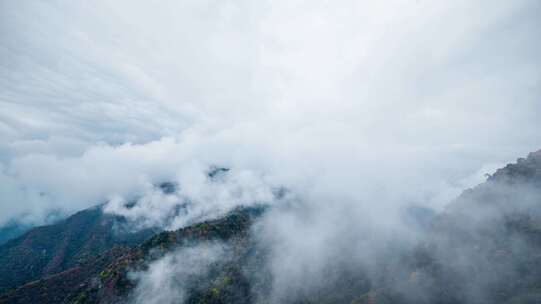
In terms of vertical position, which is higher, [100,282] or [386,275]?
[100,282]

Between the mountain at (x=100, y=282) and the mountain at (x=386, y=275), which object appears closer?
the mountain at (x=386, y=275)

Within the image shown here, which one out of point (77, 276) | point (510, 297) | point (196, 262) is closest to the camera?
point (510, 297)

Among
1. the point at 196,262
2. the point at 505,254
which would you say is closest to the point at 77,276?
the point at 196,262

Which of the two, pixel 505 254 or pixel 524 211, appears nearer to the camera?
pixel 505 254

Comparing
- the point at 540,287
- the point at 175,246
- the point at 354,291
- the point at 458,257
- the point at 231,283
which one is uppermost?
the point at 540,287

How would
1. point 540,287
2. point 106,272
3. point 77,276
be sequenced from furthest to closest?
point 77,276 < point 106,272 < point 540,287

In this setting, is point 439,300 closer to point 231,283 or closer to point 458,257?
point 458,257

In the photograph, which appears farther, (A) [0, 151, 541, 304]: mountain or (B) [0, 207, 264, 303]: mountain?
(B) [0, 207, 264, 303]: mountain

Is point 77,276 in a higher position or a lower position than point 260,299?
higher

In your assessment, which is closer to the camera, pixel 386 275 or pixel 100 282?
pixel 100 282
